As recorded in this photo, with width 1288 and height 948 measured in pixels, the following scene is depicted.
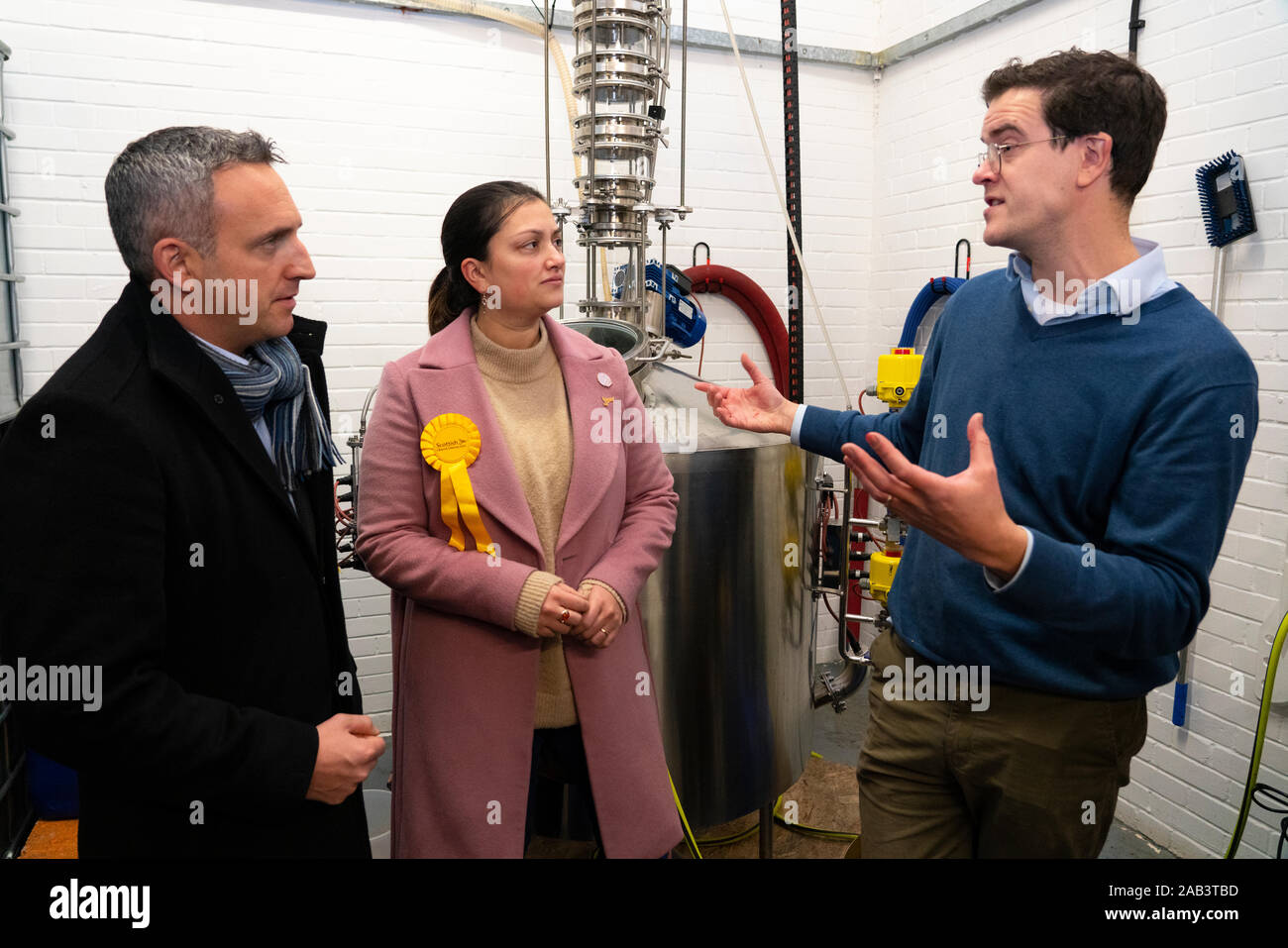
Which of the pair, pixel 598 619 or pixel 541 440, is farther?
pixel 541 440

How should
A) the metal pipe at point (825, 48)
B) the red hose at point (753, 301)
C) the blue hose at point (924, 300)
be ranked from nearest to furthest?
the metal pipe at point (825, 48) → the blue hose at point (924, 300) → the red hose at point (753, 301)

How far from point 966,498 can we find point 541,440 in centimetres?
85

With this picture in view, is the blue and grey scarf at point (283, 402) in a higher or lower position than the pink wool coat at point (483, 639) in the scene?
higher

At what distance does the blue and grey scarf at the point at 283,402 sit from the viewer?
124cm

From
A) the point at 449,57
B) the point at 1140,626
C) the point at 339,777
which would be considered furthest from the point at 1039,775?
the point at 449,57

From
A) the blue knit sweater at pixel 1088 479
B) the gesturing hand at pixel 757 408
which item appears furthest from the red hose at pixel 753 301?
the blue knit sweater at pixel 1088 479

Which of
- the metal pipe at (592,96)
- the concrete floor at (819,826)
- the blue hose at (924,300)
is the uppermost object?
the metal pipe at (592,96)

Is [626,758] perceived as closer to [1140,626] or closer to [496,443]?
[496,443]

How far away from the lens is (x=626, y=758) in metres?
1.68

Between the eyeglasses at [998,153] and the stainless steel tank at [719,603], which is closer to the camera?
the eyeglasses at [998,153]

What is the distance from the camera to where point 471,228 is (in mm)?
1776

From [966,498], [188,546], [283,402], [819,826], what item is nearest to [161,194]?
[283,402]

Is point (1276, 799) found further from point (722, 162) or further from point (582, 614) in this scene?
point (722, 162)

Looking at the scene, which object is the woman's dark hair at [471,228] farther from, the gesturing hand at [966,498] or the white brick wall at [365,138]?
the white brick wall at [365,138]
